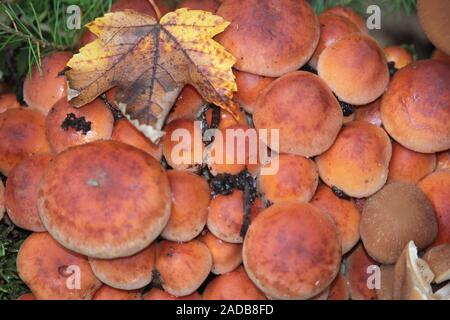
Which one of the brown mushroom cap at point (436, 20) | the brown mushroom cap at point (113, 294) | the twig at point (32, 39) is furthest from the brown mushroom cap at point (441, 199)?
the twig at point (32, 39)

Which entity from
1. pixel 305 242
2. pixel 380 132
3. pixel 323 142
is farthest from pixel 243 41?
pixel 305 242

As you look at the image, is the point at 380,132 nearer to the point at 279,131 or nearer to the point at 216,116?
the point at 279,131

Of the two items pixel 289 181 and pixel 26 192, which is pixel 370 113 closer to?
pixel 289 181

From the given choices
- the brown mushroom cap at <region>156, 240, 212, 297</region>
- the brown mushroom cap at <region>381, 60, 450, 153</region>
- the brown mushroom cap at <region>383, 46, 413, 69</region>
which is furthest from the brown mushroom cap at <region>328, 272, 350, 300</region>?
the brown mushroom cap at <region>383, 46, 413, 69</region>

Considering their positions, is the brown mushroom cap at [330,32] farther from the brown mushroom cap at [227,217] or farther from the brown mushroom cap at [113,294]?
the brown mushroom cap at [113,294]

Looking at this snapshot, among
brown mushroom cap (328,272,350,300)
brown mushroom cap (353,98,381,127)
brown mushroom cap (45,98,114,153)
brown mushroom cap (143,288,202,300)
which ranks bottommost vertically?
brown mushroom cap (328,272,350,300)

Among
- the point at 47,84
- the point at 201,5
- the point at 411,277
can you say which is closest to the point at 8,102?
the point at 47,84

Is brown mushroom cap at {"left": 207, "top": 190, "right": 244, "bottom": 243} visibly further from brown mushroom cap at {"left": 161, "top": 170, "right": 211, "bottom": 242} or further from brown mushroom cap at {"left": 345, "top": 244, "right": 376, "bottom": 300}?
brown mushroom cap at {"left": 345, "top": 244, "right": 376, "bottom": 300}
